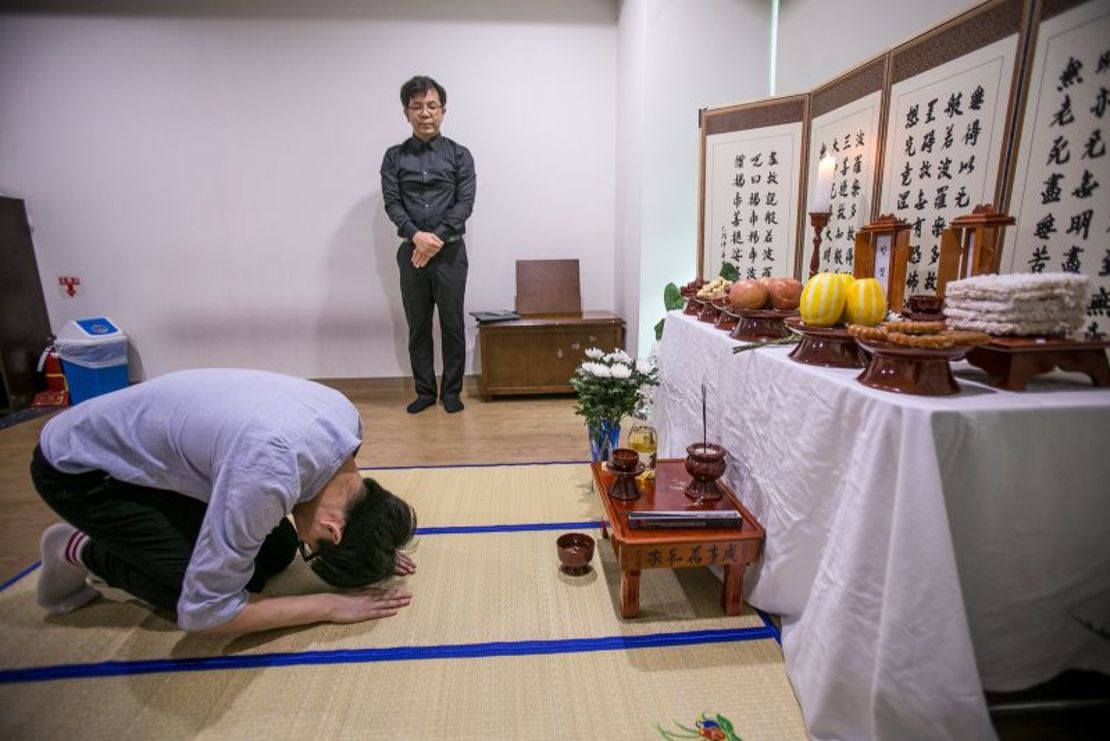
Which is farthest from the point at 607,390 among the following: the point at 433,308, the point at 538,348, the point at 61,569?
the point at 433,308

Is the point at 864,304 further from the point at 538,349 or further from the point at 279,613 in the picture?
the point at 538,349

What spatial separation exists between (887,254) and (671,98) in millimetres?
1994

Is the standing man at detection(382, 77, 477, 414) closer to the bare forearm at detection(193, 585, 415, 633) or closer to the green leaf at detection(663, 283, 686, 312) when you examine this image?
the green leaf at detection(663, 283, 686, 312)

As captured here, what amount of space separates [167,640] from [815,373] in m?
1.68

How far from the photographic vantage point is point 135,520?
126 cm

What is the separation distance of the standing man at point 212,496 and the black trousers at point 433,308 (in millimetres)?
2028

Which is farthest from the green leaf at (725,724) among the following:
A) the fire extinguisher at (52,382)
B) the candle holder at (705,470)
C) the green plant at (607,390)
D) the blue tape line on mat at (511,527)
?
the fire extinguisher at (52,382)

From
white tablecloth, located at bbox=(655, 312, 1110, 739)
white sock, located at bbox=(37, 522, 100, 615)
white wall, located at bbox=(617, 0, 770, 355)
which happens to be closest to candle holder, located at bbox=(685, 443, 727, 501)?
white tablecloth, located at bbox=(655, 312, 1110, 739)

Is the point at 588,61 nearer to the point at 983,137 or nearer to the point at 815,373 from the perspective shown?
the point at 983,137

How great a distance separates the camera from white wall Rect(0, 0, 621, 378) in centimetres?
337

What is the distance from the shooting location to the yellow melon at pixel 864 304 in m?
1.21

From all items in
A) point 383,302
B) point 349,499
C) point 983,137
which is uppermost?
point 983,137

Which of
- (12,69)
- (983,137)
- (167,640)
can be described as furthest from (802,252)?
(12,69)

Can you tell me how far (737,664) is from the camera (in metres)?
1.24
